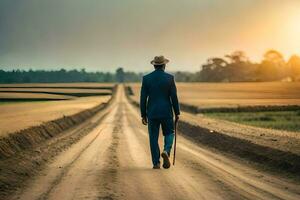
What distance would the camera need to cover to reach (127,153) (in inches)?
628

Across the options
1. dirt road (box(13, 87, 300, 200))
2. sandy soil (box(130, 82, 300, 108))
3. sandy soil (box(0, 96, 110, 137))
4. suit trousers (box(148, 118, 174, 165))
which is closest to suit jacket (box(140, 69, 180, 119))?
suit trousers (box(148, 118, 174, 165))

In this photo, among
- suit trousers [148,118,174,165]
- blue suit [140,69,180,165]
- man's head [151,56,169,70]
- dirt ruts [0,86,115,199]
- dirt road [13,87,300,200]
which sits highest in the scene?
man's head [151,56,169,70]

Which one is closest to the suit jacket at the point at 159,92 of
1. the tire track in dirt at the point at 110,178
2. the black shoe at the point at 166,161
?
the black shoe at the point at 166,161

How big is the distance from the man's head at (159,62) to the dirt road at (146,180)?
7.89 feet

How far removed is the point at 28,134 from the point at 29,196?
13.6 m

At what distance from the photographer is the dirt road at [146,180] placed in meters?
9.23

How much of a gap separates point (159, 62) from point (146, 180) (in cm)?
341

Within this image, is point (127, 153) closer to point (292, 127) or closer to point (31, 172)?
point (31, 172)

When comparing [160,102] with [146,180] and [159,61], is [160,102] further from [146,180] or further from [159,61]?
[146,180]

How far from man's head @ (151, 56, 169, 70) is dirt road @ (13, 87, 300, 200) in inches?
94.7

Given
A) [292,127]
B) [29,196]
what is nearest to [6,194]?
[29,196]

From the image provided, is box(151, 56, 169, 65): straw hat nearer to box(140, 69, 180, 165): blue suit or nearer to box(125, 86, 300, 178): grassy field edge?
box(140, 69, 180, 165): blue suit

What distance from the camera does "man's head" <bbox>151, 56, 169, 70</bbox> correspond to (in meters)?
13.1

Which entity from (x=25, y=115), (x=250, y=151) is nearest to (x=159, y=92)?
(x=250, y=151)
